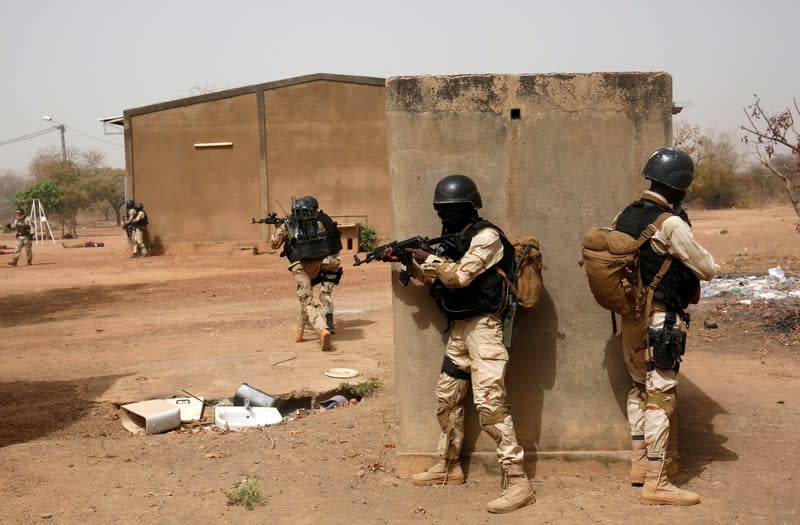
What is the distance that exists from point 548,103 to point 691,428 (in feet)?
8.91

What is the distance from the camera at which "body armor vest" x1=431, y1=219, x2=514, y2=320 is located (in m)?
4.57

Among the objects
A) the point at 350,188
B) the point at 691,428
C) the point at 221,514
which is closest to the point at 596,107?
the point at 691,428

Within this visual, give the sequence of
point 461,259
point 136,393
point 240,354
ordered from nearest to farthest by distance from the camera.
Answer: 1. point 461,259
2. point 136,393
3. point 240,354

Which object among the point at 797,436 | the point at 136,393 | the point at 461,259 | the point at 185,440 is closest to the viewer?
the point at 461,259

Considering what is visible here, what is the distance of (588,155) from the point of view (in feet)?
16.0

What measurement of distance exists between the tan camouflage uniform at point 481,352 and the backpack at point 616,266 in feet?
A: 1.75

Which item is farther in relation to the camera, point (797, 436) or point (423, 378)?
point (797, 436)

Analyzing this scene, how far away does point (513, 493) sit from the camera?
450 cm

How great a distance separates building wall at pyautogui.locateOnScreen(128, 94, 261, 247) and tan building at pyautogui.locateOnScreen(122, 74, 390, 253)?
0.03 meters

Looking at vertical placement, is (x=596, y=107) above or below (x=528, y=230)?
above

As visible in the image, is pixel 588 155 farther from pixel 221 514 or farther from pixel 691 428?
pixel 221 514

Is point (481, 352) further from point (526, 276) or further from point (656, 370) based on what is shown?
point (656, 370)

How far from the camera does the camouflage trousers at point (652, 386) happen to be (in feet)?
14.5

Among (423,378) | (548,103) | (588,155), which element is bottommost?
(423,378)
